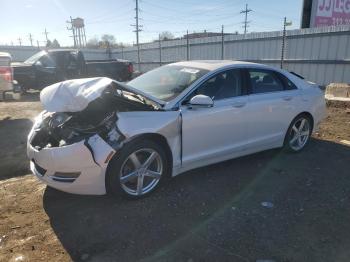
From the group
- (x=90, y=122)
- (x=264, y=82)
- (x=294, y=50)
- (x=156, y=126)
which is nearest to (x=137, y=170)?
(x=156, y=126)

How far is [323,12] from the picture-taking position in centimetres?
1442

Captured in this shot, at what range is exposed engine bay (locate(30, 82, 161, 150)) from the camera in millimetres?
3711

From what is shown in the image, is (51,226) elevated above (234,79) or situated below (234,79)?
below

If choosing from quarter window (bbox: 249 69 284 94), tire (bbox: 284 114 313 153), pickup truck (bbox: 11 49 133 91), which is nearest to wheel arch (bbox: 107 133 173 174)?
quarter window (bbox: 249 69 284 94)

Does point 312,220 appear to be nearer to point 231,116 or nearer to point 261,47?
point 231,116

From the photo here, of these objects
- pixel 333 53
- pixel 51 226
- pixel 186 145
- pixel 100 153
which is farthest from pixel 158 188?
pixel 333 53

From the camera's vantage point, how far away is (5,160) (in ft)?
18.3

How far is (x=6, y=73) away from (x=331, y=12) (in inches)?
510

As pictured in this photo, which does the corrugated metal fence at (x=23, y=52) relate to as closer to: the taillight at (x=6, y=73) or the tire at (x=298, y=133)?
the taillight at (x=6, y=73)

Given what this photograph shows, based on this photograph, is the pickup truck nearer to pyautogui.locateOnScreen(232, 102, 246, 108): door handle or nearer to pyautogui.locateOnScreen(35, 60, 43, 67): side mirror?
pyautogui.locateOnScreen(35, 60, 43, 67): side mirror

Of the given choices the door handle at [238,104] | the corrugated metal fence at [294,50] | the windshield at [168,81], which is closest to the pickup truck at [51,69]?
the corrugated metal fence at [294,50]

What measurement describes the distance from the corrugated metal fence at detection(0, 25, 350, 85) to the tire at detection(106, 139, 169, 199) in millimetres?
10874

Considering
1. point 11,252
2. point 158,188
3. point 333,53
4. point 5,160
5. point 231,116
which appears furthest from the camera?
point 333,53

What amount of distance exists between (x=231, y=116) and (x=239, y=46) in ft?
44.1
